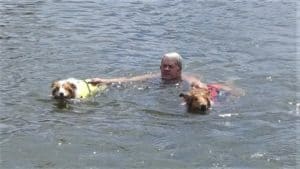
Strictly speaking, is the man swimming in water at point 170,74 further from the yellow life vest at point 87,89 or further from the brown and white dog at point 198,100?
the brown and white dog at point 198,100

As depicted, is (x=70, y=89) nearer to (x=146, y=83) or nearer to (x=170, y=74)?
(x=146, y=83)

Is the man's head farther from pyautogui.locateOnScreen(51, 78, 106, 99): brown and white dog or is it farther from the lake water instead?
pyautogui.locateOnScreen(51, 78, 106, 99): brown and white dog

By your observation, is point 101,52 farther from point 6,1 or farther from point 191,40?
point 6,1

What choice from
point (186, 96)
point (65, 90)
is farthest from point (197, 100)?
point (65, 90)

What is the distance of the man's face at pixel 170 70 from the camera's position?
1017 cm

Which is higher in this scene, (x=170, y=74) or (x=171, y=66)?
(x=171, y=66)

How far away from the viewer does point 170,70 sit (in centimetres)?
1021

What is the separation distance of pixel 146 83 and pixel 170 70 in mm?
506

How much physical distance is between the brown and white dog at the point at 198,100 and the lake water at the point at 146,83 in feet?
0.48

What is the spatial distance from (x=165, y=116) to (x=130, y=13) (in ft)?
26.6

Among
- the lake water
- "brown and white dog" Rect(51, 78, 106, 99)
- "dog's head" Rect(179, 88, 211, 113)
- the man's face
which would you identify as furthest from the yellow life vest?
"dog's head" Rect(179, 88, 211, 113)

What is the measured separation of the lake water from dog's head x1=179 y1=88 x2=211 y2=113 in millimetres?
149

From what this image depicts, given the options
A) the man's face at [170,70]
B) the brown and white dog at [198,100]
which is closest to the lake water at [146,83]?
the brown and white dog at [198,100]

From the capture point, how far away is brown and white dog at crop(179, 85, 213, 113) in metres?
8.34
